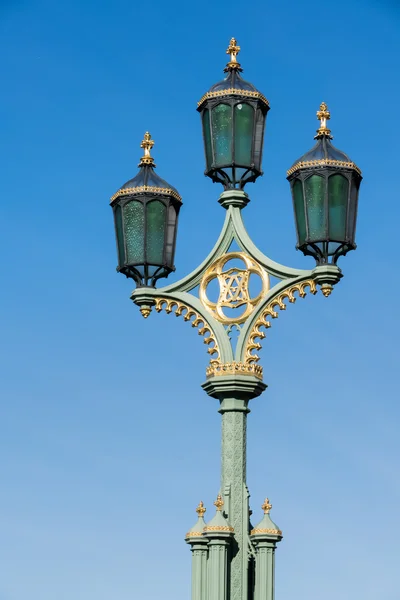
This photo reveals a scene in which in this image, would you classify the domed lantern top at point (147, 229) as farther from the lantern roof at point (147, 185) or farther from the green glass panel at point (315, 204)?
the green glass panel at point (315, 204)

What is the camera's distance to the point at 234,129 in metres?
18.6

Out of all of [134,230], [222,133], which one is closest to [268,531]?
[134,230]

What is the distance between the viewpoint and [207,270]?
18.4 m

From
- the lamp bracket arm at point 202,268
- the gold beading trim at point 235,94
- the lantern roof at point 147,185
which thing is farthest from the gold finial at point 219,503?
the gold beading trim at point 235,94

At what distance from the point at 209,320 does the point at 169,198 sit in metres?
1.48

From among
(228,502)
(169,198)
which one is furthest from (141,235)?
(228,502)

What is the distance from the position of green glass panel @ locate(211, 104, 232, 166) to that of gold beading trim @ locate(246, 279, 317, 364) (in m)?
1.75

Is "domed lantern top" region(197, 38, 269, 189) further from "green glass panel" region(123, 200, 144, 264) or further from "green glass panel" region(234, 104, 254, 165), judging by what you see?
"green glass panel" region(123, 200, 144, 264)

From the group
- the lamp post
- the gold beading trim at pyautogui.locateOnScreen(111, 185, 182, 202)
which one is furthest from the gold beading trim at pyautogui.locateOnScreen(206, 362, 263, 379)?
the gold beading trim at pyautogui.locateOnScreen(111, 185, 182, 202)

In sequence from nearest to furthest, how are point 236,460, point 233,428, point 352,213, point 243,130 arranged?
1. point 236,460
2. point 233,428
3. point 352,213
4. point 243,130

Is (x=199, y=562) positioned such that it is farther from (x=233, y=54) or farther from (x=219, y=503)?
(x=233, y=54)

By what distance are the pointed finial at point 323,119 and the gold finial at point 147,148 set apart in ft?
6.58

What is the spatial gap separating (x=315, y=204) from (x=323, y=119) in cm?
118

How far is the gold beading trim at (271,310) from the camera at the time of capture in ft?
58.8
